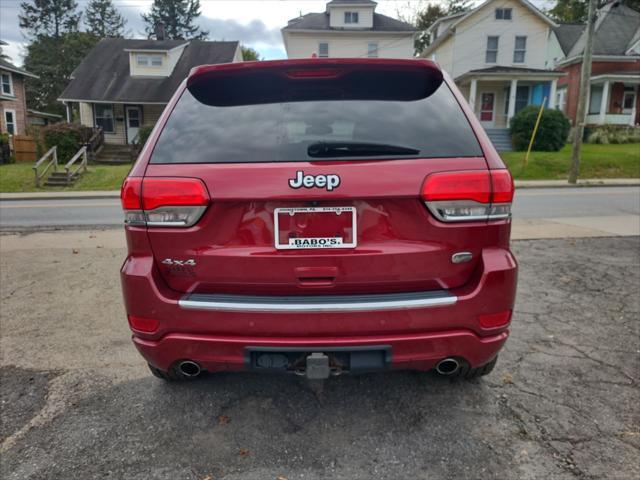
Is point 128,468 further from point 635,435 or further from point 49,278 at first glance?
point 49,278

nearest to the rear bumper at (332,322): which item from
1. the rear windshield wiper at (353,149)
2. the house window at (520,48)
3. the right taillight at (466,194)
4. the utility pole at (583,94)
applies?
the right taillight at (466,194)

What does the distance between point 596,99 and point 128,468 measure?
36.8 metres

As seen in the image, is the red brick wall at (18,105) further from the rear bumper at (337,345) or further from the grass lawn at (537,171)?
the rear bumper at (337,345)

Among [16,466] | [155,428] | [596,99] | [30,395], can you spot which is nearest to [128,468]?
[155,428]

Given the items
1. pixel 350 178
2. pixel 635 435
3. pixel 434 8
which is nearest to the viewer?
pixel 350 178

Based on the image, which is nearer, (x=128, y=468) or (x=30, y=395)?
(x=128, y=468)

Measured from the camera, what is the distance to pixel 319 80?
8.49 ft

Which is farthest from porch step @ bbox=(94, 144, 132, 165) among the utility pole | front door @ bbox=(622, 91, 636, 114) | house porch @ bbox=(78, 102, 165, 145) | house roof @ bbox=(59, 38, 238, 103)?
front door @ bbox=(622, 91, 636, 114)

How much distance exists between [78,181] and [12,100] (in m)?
17.8

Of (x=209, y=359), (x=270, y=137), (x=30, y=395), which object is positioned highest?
(x=270, y=137)

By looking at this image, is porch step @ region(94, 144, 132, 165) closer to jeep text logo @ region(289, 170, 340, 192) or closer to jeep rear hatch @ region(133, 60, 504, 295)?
jeep rear hatch @ region(133, 60, 504, 295)

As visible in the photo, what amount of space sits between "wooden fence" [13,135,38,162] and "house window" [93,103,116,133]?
4867 millimetres

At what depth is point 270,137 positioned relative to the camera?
2.37 metres

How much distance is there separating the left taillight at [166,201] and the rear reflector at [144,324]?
462 millimetres
